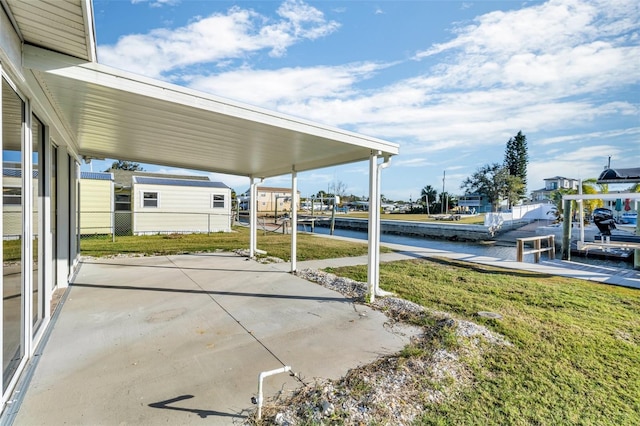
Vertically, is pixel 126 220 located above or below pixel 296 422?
above

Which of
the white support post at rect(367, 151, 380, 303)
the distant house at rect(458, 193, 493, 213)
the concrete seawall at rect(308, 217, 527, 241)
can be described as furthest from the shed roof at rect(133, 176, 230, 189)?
the distant house at rect(458, 193, 493, 213)

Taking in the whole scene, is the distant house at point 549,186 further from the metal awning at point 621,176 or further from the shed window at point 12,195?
the shed window at point 12,195

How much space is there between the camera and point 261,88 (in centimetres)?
953

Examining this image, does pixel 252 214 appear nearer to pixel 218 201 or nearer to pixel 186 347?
pixel 186 347

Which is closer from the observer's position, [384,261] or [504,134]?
[384,261]

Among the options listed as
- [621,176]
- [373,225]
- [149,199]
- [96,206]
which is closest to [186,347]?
[373,225]

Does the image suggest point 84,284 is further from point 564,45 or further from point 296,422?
point 564,45

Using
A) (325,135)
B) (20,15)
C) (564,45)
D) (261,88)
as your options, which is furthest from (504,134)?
(20,15)

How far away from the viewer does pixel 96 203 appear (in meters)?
13.0

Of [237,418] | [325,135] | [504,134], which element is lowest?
[237,418]

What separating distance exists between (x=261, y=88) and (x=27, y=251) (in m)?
7.95

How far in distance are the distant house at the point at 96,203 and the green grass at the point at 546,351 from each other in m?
11.8

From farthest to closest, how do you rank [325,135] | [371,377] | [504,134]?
[504,134], [325,135], [371,377]

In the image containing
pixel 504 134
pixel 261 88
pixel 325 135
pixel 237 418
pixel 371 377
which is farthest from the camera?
pixel 504 134
